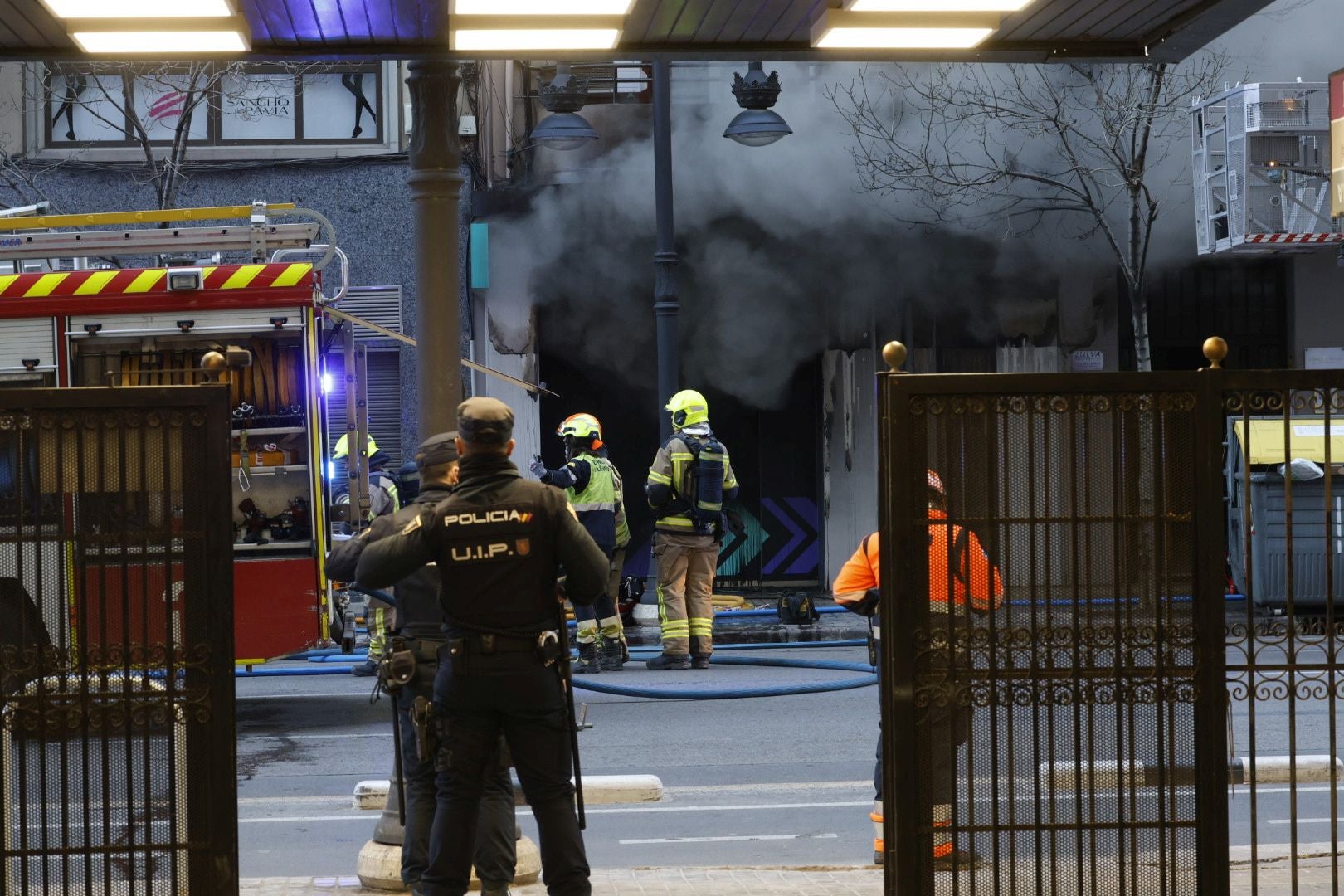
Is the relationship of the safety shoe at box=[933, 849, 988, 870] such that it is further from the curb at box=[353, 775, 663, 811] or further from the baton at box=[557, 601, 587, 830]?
the curb at box=[353, 775, 663, 811]

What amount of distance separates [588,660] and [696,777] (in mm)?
3336

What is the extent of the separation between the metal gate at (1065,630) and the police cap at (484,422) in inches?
45.9

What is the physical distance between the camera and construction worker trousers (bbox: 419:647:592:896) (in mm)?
4957

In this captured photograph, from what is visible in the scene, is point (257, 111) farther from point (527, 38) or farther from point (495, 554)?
point (495, 554)

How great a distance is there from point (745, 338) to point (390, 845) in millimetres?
10719

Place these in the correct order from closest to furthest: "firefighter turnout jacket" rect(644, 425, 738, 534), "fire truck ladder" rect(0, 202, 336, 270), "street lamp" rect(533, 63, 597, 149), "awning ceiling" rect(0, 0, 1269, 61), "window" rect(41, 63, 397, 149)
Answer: "awning ceiling" rect(0, 0, 1269, 61), "fire truck ladder" rect(0, 202, 336, 270), "firefighter turnout jacket" rect(644, 425, 738, 534), "street lamp" rect(533, 63, 597, 149), "window" rect(41, 63, 397, 149)

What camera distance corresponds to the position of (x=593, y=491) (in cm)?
1164

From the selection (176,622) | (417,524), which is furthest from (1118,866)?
(176,622)

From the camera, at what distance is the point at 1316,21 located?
15922mm

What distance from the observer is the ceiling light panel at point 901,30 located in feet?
19.0

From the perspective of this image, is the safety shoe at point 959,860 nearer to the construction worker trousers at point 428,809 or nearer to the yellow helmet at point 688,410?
the construction worker trousers at point 428,809

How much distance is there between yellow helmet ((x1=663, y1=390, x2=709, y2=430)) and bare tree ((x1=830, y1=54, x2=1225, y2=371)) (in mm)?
4701

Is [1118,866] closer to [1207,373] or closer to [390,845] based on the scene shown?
[1207,373]

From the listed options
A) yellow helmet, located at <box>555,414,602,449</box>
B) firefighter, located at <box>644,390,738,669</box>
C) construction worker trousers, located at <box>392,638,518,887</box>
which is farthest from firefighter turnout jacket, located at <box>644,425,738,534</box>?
construction worker trousers, located at <box>392,638,518,887</box>
